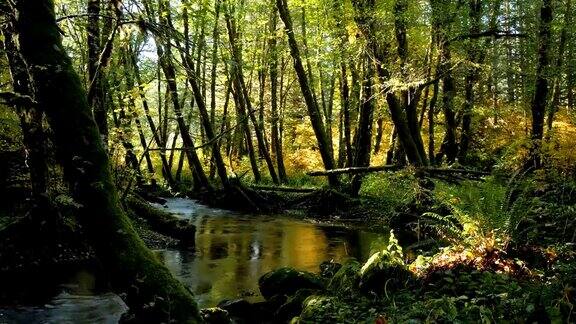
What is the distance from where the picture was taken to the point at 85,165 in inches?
156

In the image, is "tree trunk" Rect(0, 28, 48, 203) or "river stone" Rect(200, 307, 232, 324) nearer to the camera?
"river stone" Rect(200, 307, 232, 324)

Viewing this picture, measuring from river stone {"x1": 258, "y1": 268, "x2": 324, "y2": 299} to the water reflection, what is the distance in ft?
1.33

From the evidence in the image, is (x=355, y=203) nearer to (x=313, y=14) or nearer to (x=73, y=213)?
(x=313, y=14)

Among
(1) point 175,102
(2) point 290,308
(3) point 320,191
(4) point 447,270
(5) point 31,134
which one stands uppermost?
(1) point 175,102

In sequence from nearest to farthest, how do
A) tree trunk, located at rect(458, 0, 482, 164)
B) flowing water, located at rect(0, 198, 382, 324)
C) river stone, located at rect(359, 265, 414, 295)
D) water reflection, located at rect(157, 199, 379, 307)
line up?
1. river stone, located at rect(359, 265, 414, 295)
2. flowing water, located at rect(0, 198, 382, 324)
3. water reflection, located at rect(157, 199, 379, 307)
4. tree trunk, located at rect(458, 0, 482, 164)

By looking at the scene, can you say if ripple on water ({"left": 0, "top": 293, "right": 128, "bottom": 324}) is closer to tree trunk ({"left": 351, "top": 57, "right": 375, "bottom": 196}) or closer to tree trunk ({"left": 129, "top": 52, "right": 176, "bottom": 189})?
tree trunk ({"left": 129, "top": 52, "right": 176, "bottom": 189})

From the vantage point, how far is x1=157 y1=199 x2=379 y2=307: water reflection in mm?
8312

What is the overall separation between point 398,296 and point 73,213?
7.12 meters

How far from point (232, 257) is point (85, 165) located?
6.86 metres

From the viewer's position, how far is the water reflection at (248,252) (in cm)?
831

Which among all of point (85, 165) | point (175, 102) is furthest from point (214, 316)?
point (175, 102)

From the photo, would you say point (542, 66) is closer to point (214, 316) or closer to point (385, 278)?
point (385, 278)

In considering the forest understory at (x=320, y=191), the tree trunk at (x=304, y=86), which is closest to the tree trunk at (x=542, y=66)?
the forest understory at (x=320, y=191)

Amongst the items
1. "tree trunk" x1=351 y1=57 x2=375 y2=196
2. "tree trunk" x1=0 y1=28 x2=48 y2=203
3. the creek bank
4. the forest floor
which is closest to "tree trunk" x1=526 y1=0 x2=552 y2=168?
the forest floor
